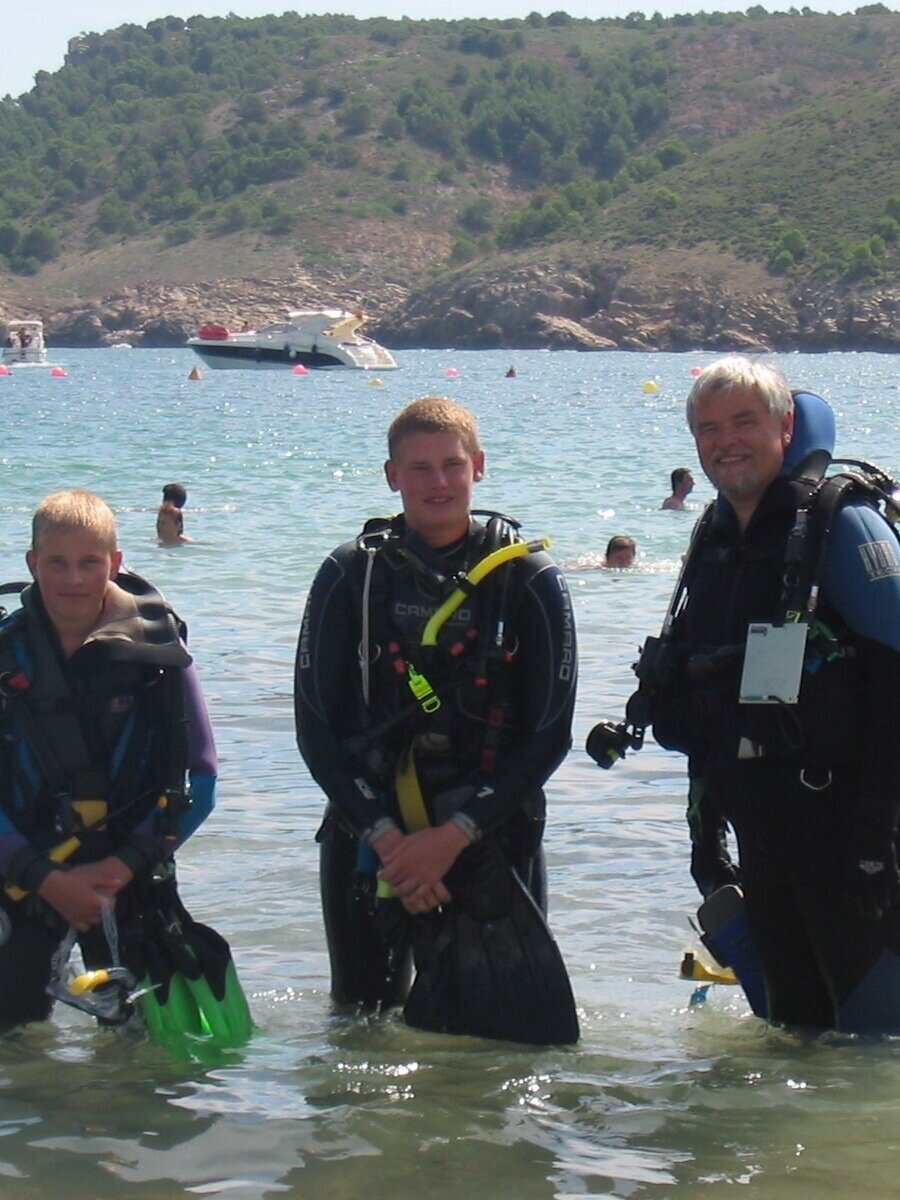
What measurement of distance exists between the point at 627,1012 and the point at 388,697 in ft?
4.52

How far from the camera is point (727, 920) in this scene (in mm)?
4215

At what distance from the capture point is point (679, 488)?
57.8 feet

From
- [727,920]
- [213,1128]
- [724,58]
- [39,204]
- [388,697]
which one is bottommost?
[213,1128]

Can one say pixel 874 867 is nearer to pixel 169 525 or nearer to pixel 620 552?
pixel 620 552

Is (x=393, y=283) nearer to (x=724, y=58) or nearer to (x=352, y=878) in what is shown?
(x=724, y=58)

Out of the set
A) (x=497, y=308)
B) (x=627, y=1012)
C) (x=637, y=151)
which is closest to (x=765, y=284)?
(x=497, y=308)

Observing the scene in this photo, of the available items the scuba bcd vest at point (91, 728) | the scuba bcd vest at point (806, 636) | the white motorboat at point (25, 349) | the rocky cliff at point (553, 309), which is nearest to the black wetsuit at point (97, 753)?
the scuba bcd vest at point (91, 728)

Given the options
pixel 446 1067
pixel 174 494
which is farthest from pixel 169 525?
pixel 446 1067

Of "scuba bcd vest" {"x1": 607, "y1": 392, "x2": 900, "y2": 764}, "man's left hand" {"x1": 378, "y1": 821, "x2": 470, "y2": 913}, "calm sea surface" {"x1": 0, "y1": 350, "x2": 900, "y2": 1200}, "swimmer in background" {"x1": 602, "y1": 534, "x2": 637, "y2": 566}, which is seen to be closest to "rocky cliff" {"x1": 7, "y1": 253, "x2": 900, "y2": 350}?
"swimmer in background" {"x1": 602, "y1": 534, "x2": 637, "y2": 566}

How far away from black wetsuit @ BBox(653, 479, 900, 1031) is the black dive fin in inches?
19.5

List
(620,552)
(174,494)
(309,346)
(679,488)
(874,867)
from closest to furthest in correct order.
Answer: (874,867), (620,552), (174,494), (679,488), (309,346)

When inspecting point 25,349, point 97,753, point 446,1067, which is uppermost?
point 25,349

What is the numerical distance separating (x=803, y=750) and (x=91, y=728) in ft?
5.46

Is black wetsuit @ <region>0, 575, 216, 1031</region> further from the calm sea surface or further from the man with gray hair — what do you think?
the man with gray hair
